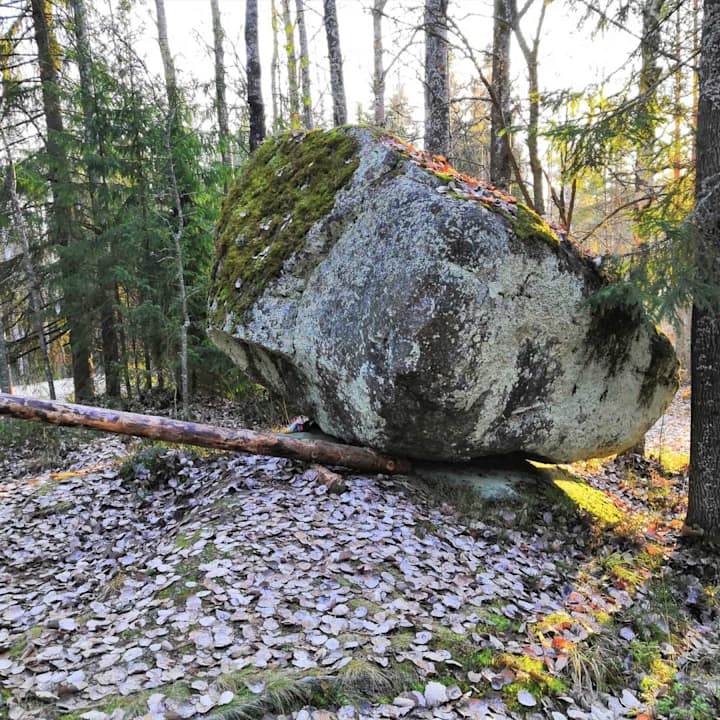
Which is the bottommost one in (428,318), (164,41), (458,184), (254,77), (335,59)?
(428,318)

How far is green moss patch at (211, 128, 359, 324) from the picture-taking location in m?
6.04

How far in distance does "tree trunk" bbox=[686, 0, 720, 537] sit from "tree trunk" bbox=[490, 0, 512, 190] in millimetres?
4119

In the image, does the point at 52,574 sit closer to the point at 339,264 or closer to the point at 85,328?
the point at 339,264

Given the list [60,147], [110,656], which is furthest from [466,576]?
[60,147]

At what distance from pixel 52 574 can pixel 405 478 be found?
136 inches

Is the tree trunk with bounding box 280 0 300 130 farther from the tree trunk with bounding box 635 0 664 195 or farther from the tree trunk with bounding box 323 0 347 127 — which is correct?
the tree trunk with bounding box 635 0 664 195

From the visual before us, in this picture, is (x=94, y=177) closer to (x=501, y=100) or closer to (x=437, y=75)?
(x=437, y=75)

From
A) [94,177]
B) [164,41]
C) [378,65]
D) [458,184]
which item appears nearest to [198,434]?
[458,184]

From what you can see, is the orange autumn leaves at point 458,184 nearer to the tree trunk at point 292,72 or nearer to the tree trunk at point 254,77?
the tree trunk at point 254,77

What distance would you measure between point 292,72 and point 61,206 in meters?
8.43

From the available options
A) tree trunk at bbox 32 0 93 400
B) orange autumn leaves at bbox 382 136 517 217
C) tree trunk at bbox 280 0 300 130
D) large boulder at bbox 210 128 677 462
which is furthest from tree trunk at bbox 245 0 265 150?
orange autumn leaves at bbox 382 136 517 217

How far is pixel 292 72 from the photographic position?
54.5 feet

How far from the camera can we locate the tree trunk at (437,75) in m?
8.54

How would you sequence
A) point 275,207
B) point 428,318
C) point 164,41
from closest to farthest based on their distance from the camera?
point 428,318, point 275,207, point 164,41
